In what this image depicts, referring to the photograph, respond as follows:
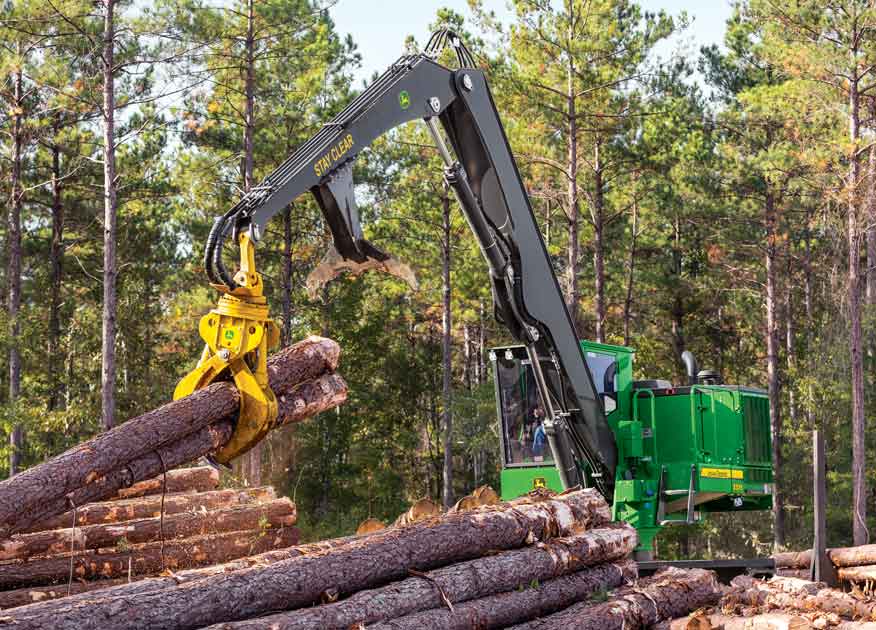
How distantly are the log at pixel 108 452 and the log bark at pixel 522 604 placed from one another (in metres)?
2.14

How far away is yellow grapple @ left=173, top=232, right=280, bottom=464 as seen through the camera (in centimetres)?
723

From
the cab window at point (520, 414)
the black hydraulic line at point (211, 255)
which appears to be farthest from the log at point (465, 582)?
the cab window at point (520, 414)

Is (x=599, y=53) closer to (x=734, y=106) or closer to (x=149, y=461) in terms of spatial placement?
(x=734, y=106)

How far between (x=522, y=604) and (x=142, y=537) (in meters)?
3.95

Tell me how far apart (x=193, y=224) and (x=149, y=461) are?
22232 millimetres

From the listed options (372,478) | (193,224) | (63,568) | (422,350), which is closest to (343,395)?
(63,568)

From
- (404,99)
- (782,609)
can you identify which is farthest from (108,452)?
(782,609)

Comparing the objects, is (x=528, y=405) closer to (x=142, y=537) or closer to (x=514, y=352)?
(x=514, y=352)

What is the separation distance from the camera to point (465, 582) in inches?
292

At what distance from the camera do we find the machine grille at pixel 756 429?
1254 cm

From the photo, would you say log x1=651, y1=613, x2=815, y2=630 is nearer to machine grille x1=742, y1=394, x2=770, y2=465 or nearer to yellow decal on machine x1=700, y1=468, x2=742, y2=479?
yellow decal on machine x1=700, y1=468, x2=742, y2=479

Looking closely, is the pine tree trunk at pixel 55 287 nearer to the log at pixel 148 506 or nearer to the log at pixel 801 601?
the log at pixel 148 506

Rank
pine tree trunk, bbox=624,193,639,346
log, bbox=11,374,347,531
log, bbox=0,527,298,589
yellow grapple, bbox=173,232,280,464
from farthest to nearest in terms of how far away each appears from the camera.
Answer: pine tree trunk, bbox=624,193,639,346
log, bbox=0,527,298,589
log, bbox=11,374,347,531
yellow grapple, bbox=173,232,280,464

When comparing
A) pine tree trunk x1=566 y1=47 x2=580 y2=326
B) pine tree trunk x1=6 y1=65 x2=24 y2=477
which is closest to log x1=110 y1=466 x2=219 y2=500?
pine tree trunk x1=6 y1=65 x2=24 y2=477
